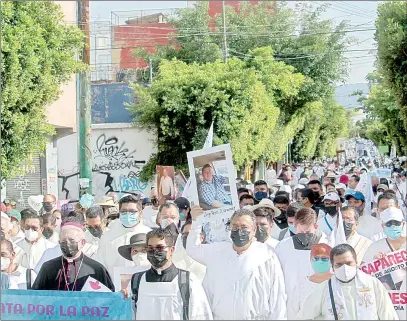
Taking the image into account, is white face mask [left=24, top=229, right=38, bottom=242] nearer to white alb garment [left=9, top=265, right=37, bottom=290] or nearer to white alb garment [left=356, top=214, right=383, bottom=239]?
white alb garment [left=9, top=265, right=37, bottom=290]

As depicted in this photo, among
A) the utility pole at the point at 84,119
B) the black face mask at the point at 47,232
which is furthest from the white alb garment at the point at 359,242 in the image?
the utility pole at the point at 84,119

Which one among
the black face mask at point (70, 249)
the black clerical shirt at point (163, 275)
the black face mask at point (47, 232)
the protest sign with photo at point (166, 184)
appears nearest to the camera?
the black clerical shirt at point (163, 275)

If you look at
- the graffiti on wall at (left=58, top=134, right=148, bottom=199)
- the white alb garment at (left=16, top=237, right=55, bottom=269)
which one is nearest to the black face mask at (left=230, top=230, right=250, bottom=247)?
the white alb garment at (left=16, top=237, right=55, bottom=269)

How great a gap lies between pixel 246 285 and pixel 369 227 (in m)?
3.30

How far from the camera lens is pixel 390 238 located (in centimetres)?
685

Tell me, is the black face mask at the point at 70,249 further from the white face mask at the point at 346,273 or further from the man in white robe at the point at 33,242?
the man in white robe at the point at 33,242

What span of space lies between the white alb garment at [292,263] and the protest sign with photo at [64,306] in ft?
5.63

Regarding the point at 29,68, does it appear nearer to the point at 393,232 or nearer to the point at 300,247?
the point at 300,247

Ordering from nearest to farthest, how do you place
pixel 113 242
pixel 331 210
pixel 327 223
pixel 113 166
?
pixel 113 242 → pixel 327 223 → pixel 331 210 → pixel 113 166

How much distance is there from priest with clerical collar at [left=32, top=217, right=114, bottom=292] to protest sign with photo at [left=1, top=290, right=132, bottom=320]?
1.29 feet

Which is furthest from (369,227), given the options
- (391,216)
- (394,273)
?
(394,273)

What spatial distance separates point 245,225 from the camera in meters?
6.02

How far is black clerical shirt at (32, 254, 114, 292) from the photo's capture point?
236 inches

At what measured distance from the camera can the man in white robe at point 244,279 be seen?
5781mm
